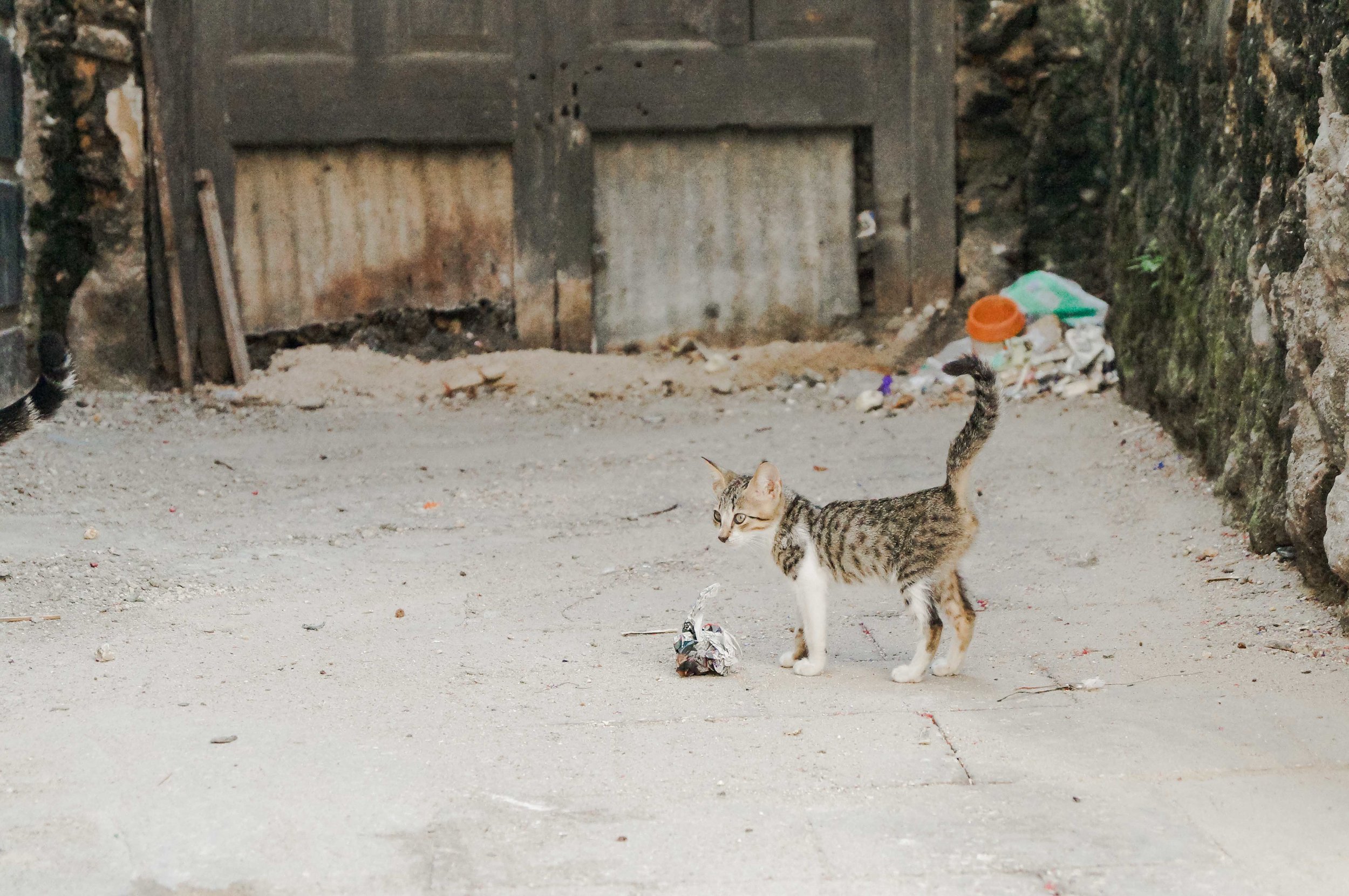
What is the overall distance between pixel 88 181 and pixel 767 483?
586 cm

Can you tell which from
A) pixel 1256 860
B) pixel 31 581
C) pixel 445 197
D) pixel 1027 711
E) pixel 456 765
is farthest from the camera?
pixel 445 197

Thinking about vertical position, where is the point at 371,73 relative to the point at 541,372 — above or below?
above

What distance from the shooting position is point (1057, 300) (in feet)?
28.7

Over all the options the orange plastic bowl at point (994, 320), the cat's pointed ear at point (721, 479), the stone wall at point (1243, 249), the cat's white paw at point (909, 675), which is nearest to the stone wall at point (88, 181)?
the orange plastic bowl at point (994, 320)

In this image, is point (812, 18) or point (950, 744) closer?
point (950, 744)

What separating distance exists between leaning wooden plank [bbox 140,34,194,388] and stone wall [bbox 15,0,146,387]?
6 centimetres

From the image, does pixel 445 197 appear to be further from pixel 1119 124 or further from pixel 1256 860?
pixel 1256 860

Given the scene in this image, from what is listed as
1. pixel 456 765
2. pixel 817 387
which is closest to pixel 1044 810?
pixel 456 765

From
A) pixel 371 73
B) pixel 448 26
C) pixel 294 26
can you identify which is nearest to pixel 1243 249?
pixel 448 26

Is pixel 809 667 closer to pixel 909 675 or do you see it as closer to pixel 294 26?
pixel 909 675

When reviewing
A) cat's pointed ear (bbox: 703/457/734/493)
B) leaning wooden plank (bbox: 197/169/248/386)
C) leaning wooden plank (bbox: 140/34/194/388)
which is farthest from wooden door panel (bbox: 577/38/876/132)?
cat's pointed ear (bbox: 703/457/734/493)

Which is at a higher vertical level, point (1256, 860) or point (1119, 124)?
point (1119, 124)

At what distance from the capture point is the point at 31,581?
197 inches

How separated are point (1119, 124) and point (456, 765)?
20.6 feet
